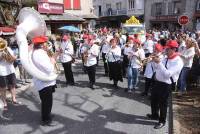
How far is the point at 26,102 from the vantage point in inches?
350

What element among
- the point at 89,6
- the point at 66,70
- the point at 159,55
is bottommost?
the point at 66,70

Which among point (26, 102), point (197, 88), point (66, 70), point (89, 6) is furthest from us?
point (89, 6)

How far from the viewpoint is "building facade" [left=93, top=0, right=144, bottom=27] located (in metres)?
47.4

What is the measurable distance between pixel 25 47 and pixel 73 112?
2310mm

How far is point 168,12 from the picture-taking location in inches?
1657

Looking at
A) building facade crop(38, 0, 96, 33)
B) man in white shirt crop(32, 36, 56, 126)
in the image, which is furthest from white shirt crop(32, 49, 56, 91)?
building facade crop(38, 0, 96, 33)

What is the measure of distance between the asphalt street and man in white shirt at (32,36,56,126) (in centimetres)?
29

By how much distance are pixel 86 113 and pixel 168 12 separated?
3665cm

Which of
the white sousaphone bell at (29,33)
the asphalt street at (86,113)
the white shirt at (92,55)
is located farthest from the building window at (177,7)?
the white sousaphone bell at (29,33)

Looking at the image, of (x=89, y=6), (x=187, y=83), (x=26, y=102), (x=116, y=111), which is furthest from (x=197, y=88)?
(x=89, y=6)

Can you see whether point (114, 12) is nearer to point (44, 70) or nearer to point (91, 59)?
point (91, 59)

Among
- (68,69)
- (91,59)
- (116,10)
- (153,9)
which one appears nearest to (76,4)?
(153,9)

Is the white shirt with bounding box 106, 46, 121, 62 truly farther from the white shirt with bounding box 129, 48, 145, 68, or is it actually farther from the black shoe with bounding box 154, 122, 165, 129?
the black shoe with bounding box 154, 122, 165, 129

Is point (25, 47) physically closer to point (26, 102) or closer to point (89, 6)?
point (26, 102)
